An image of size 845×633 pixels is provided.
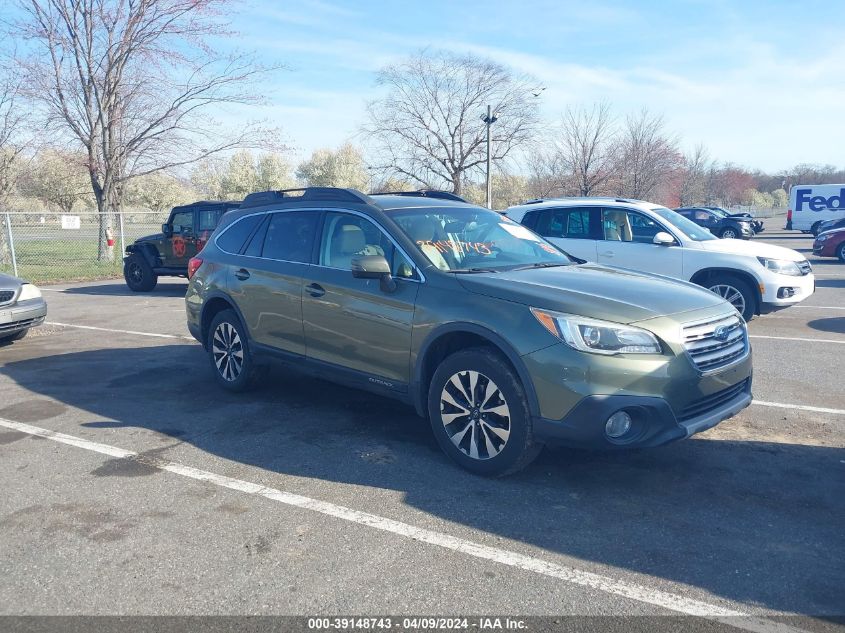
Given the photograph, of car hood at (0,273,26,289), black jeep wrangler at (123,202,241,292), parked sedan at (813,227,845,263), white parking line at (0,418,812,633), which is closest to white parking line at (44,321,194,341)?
car hood at (0,273,26,289)

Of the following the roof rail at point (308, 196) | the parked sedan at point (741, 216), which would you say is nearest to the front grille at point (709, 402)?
the roof rail at point (308, 196)

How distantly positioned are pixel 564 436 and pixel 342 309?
199cm

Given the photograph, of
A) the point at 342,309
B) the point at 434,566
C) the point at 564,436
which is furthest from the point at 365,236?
the point at 434,566

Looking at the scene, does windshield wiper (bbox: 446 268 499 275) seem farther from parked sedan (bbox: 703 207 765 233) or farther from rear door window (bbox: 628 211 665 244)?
parked sedan (bbox: 703 207 765 233)

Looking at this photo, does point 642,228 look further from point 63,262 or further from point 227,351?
point 63,262

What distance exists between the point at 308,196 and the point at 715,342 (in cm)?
337

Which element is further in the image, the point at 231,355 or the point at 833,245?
the point at 833,245

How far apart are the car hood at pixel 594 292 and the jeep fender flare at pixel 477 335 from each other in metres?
0.25

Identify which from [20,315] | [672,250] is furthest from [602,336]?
[20,315]

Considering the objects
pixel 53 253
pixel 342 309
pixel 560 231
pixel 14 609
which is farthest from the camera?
pixel 53 253

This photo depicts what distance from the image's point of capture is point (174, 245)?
48.4 ft

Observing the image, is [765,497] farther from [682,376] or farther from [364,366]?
[364,366]

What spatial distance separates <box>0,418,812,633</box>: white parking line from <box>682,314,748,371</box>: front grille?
4.94ft

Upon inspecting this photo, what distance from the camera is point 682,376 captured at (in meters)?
3.92
